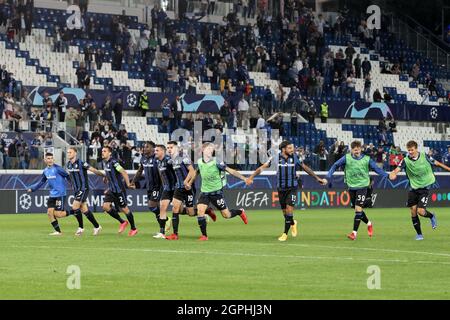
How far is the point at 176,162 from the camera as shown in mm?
26547

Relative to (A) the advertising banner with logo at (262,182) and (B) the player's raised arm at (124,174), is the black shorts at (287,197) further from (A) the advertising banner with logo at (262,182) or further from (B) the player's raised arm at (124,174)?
(A) the advertising banner with logo at (262,182)

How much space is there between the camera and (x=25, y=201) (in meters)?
42.6

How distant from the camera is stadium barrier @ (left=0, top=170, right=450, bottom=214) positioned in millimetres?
42375

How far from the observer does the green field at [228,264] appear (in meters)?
14.8

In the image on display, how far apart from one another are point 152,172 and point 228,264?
968 centimetres

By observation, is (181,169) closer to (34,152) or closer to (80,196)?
(80,196)

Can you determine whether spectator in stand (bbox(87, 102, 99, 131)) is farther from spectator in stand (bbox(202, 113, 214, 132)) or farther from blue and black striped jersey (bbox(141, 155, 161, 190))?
blue and black striped jersey (bbox(141, 155, 161, 190))

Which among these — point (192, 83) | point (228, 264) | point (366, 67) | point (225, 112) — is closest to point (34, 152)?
point (225, 112)

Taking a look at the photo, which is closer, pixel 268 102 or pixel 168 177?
pixel 168 177

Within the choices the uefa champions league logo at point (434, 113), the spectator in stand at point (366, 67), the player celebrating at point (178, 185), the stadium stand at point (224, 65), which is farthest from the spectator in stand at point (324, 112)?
the player celebrating at point (178, 185)

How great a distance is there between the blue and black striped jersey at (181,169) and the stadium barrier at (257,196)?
16.6 metres

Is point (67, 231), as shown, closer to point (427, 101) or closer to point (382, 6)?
point (427, 101)
